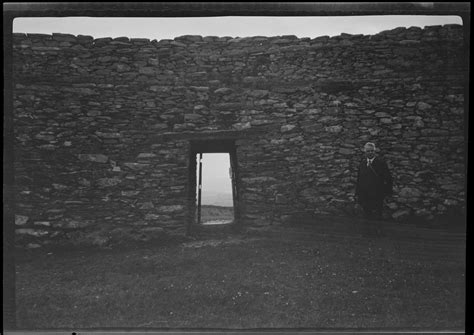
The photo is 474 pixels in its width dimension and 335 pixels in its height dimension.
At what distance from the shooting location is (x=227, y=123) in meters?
5.95

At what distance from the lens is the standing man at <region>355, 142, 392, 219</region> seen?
17.3 ft

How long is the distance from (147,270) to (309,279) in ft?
6.96

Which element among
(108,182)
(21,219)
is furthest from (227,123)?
(21,219)

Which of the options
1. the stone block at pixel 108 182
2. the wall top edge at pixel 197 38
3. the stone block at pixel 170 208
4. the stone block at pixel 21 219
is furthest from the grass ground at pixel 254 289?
the wall top edge at pixel 197 38

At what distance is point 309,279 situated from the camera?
461 cm

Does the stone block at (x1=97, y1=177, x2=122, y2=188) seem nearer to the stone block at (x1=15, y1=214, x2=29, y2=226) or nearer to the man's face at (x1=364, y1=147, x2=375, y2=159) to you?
the stone block at (x1=15, y1=214, x2=29, y2=226)

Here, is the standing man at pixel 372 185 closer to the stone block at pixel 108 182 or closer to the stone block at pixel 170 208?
the stone block at pixel 170 208

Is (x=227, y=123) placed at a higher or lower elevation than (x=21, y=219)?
higher

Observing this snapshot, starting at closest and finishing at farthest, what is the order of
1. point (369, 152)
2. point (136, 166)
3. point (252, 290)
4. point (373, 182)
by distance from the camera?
point (252, 290) < point (373, 182) < point (369, 152) < point (136, 166)

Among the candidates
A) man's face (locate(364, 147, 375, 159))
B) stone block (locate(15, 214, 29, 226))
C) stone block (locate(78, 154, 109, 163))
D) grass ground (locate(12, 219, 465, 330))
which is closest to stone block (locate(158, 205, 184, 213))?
grass ground (locate(12, 219, 465, 330))

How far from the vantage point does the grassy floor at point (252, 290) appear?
424cm

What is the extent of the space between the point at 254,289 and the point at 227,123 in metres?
2.67

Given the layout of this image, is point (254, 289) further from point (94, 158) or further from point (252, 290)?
point (94, 158)

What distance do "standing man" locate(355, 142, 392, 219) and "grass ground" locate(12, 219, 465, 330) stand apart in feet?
1.66
